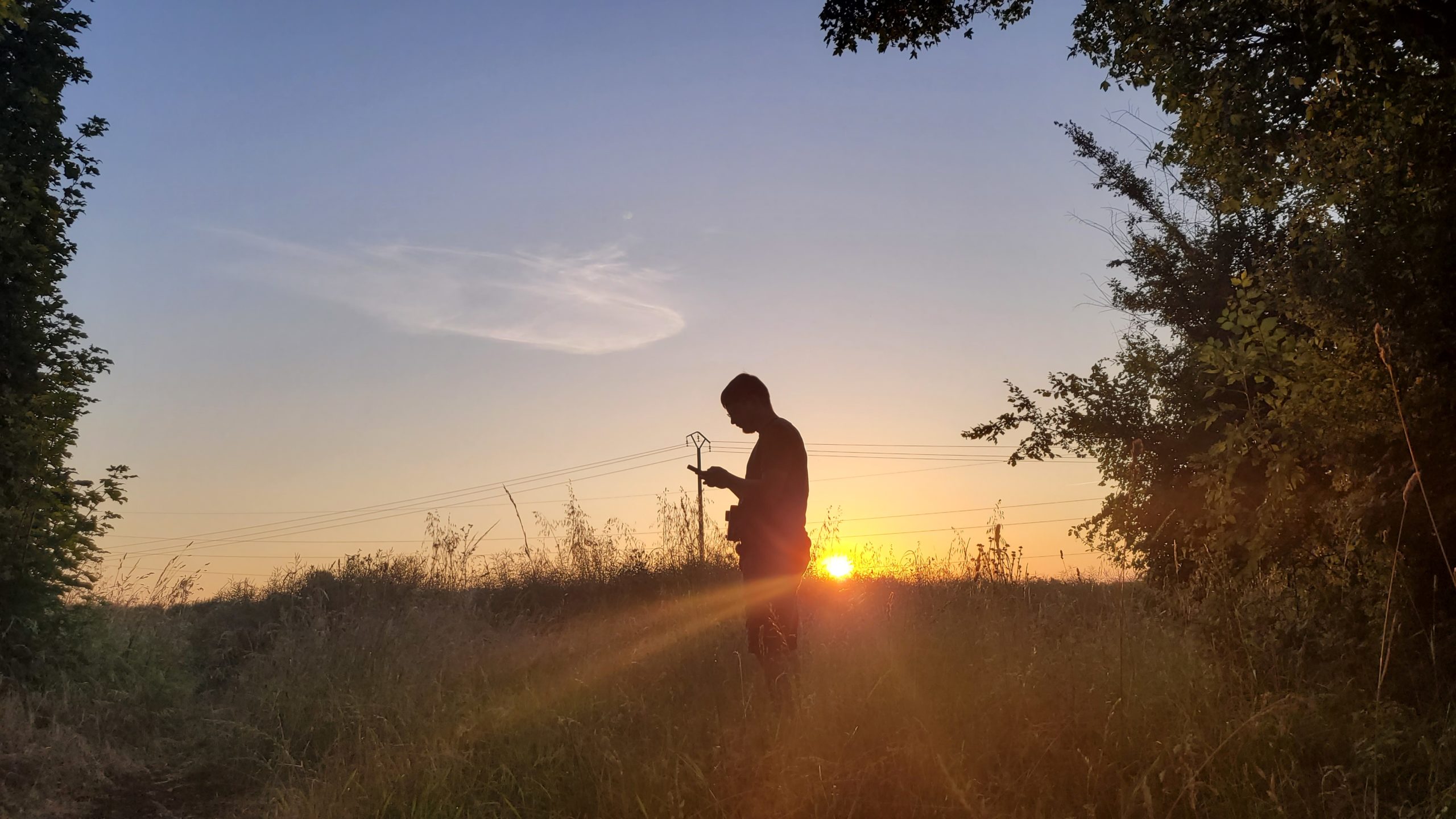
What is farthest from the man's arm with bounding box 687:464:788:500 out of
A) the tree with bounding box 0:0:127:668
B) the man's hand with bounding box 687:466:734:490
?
the tree with bounding box 0:0:127:668

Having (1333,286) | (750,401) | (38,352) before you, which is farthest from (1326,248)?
(38,352)

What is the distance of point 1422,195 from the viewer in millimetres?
5242

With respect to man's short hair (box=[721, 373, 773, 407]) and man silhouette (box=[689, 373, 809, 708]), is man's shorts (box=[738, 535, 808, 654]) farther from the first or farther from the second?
man's short hair (box=[721, 373, 773, 407])

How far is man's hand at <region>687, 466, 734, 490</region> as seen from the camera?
5.36m

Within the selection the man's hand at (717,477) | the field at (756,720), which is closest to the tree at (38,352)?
the field at (756,720)

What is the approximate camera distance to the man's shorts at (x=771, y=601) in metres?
5.35

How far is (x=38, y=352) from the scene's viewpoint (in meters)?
9.59

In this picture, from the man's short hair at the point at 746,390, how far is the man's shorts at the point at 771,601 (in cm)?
95

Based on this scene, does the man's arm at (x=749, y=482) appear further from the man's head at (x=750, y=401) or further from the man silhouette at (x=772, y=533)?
the man's head at (x=750, y=401)

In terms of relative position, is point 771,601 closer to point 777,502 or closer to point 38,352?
point 777,502

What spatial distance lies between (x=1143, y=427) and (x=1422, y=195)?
9.52 metres

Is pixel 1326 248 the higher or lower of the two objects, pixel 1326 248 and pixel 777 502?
the higher

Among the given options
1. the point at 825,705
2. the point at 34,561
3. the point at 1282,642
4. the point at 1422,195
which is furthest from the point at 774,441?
the point at 34,561

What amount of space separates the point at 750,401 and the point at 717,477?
1.74ft
